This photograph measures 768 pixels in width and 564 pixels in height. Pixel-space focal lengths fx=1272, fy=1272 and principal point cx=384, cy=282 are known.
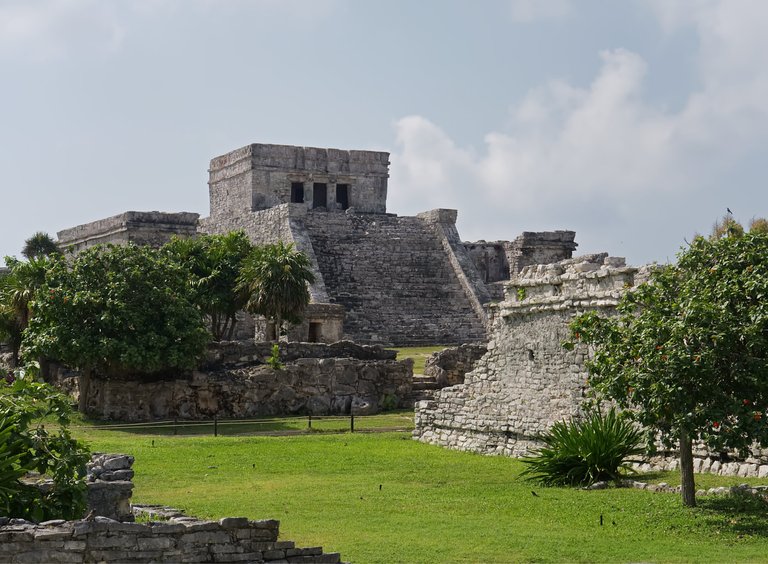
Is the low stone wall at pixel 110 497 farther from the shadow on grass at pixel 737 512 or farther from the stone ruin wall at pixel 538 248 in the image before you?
the stone ruin wall at pixel 538 248

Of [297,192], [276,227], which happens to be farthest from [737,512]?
[297,192]

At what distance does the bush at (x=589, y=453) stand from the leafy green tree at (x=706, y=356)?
1.81 m

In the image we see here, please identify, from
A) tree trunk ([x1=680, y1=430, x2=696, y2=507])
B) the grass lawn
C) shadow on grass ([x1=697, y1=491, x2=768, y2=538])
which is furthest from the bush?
tree trunk ([x1=680, y1=430, x2=696, y2=507])

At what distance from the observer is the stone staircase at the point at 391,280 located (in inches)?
1357

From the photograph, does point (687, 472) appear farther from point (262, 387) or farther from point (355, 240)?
point (355, 240)

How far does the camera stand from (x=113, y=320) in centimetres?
2395

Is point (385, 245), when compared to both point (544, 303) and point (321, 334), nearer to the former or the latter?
point (321, 334)

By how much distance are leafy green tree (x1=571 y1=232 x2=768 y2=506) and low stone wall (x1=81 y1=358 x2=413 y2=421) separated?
1370 cm

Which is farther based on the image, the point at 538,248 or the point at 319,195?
the point at 319,195

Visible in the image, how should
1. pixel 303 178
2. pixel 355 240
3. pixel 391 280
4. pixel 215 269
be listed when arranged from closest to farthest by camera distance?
pixel 215 269 → pixel 391 280 → pixel 355 240 → pixel 303 178

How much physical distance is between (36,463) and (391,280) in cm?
2741

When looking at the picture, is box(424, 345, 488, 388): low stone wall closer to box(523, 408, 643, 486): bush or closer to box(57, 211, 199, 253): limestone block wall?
box(523, 408, 643, 486): bush

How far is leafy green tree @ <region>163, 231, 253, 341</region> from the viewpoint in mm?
29453

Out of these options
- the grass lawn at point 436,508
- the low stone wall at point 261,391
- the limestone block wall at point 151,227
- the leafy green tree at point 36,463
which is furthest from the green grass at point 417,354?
the leafy green tree at point 36,463
